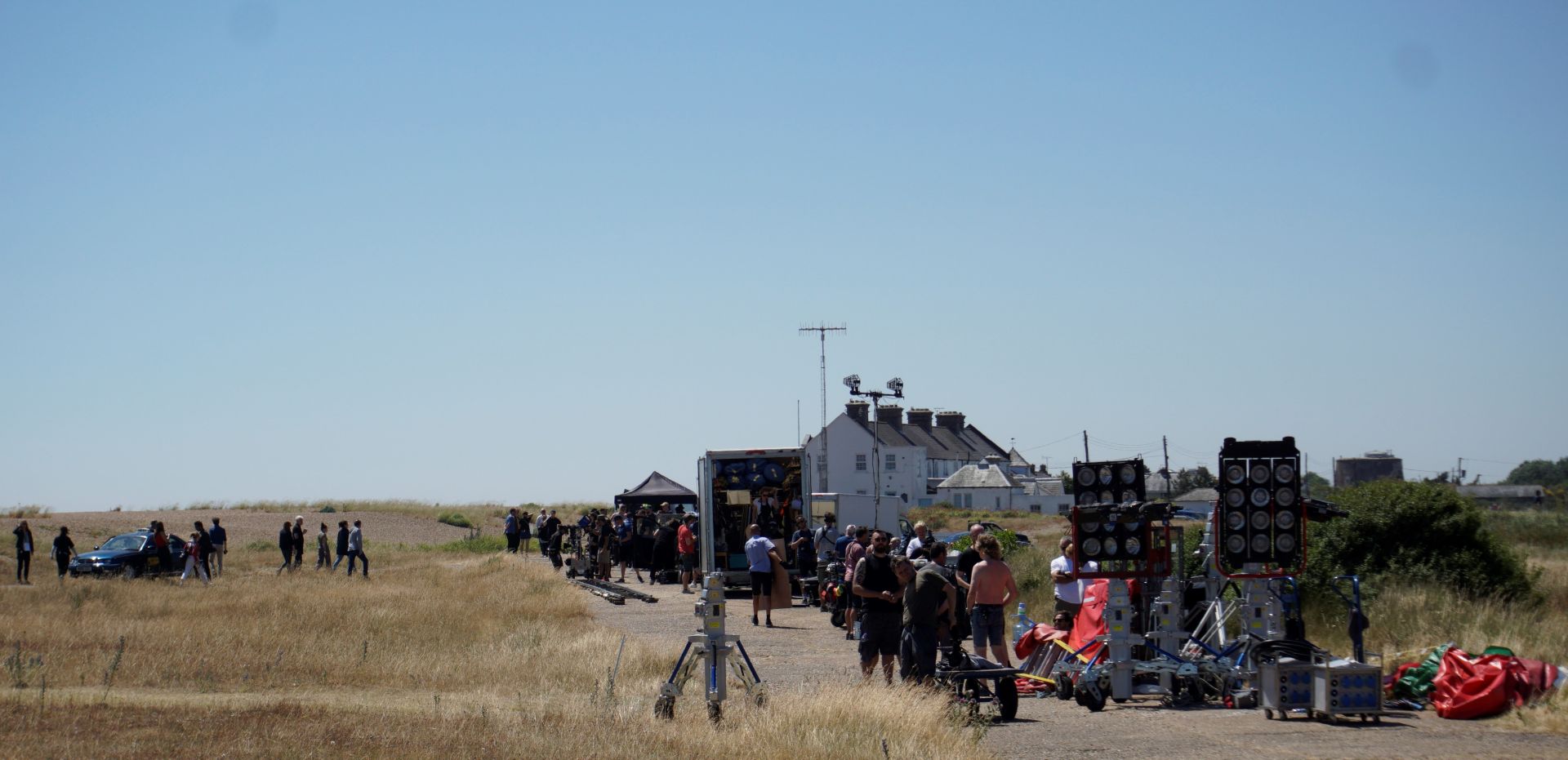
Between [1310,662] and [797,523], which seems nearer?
[1310,662]

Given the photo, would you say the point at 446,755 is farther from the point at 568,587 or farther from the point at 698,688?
the point at 568,587

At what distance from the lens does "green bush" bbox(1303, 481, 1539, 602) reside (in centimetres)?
2080

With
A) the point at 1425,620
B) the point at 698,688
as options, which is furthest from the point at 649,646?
the point at 1425,620

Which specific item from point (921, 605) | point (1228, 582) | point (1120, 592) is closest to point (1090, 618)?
point (1228, 582)

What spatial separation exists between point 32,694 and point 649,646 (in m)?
6.46

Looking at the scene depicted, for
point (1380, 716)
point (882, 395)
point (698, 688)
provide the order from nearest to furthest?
point (1380, 716) < point (698, 688) < point (882, 395)

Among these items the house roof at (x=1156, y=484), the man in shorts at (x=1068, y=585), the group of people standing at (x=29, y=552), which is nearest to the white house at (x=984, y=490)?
the house roof at (x=1156, y=484)

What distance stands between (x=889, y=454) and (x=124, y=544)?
46.7 metres

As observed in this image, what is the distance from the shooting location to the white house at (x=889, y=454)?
72.1 meters

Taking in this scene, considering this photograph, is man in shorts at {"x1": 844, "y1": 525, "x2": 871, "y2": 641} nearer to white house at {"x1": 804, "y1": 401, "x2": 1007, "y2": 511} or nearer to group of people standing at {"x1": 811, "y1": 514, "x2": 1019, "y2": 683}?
group of people standing at {"x1": 811, "y1": 514, "x2": 1019, "y2": 683}

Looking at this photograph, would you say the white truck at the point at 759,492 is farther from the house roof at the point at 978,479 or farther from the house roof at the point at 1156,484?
the house roof at the point at 1156,484

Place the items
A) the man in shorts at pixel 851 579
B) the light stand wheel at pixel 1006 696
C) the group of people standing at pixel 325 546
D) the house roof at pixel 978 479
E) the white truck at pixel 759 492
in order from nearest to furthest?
the light stand wheel at pixel 1006 696
the man in shorts at pixel 851 579
the white truck at pixel 759 492
the group of people standing at pixel 325 546
the house roof at pixel 978 479

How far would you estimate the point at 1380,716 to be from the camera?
12.1 metres

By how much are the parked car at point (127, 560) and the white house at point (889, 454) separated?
3705 cm
